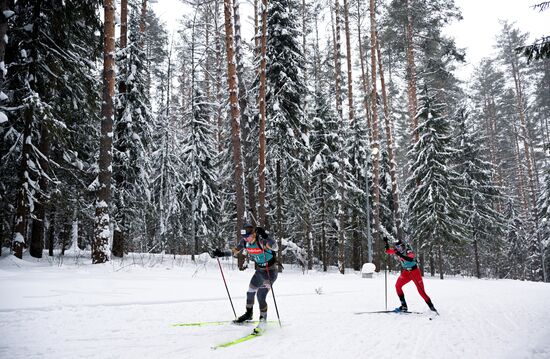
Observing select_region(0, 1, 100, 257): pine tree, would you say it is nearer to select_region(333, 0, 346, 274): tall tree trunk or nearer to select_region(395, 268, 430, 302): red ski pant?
select_region(395, 268, 430, 302): red ski pant

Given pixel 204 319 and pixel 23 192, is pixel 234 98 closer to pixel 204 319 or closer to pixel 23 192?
pixel 23 192

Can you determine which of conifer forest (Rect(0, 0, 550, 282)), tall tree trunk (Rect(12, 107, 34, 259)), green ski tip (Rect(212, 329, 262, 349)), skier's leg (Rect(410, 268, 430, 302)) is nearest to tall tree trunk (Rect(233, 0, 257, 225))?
conifer forest (Rect(0, 0, 550, 282))

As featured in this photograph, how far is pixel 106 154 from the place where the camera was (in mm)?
11148

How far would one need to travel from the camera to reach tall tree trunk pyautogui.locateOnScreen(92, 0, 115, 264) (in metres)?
10.7

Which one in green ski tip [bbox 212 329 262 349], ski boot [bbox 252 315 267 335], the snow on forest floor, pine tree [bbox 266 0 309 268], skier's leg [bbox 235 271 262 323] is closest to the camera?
the snow on forest floor

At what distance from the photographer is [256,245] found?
6652mm

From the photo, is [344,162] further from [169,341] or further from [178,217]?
[169,341]

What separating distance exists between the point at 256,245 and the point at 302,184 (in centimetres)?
1362

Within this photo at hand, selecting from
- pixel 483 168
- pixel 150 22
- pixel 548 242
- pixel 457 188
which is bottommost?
pixel 548 242

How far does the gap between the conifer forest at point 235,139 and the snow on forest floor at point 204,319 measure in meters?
3.06

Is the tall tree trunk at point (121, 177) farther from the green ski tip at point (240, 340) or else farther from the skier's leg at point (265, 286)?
the green ski tip at point (240, 340)

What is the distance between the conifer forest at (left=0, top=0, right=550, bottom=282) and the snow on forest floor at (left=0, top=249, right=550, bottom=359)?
3.06 meters

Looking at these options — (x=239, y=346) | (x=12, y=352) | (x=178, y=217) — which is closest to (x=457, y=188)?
(x=178, y=217)

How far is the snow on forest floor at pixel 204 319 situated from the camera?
4.92m
